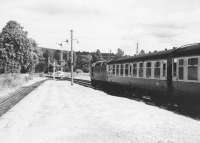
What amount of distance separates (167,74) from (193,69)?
270 centimetres

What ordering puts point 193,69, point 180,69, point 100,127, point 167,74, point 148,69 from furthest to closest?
point 148,69 < point 167,74 < point 180,69 < point 193,69 < point 100,127

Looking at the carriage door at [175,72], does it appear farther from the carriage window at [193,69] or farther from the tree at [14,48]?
the tree at [14,48]

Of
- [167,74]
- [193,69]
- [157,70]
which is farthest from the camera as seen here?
[157,70]

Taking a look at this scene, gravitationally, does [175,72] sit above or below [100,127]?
above

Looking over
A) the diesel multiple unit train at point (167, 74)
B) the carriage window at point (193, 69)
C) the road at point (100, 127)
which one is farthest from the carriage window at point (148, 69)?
the road at point (100, 127)

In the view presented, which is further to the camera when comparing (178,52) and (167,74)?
(167,74)

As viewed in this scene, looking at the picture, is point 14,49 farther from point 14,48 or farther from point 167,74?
point 167,74

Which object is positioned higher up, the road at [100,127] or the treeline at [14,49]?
the treeline at [14,49]

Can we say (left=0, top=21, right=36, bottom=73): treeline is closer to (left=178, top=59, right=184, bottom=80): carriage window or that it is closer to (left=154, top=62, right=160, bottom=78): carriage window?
(left=154, top=62, right=160, bottom=78): carriage window

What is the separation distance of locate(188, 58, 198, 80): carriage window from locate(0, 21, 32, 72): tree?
4525 cm

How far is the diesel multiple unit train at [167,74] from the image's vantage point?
14.2 meters

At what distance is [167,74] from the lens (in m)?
16.9

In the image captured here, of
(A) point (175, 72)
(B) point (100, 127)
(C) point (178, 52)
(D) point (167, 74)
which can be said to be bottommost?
(B) point (100, 127)

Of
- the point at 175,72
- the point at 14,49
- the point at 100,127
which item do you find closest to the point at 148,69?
the point at 175,72
